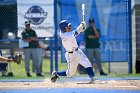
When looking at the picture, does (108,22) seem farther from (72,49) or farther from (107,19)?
(72,49)

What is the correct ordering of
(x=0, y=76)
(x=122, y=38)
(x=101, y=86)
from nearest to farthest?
(x=101, y=86), (x=0, y=76), (x=122, y=38)

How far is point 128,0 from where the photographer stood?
54.0 feet

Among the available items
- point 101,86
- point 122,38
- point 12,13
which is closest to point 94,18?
point 122,38

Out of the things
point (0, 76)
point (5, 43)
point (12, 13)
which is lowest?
point (0, 76)

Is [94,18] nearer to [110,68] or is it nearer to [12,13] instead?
[110,68]

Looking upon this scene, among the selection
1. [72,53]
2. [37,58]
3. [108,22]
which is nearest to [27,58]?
[37,58]

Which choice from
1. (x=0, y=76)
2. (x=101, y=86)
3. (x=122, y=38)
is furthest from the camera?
(x=122, y=38)

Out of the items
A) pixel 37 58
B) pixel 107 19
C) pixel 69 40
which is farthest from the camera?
pixel 107 19

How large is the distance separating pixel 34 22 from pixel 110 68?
11.1 ft

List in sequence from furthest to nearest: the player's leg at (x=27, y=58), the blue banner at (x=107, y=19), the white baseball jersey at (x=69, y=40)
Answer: the blue banner at (x=107, y=19)
the player's leg at (x=27, y=58)
the white baseball jersey at (x=69, y=40)

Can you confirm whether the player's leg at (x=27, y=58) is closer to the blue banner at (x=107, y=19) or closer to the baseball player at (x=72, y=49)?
the blue banner at (x=107, y=19)

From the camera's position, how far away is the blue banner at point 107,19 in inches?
649

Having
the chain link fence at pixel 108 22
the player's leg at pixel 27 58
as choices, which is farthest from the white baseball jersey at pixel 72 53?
the chain link fence at pixel 108 22

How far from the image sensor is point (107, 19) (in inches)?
652
